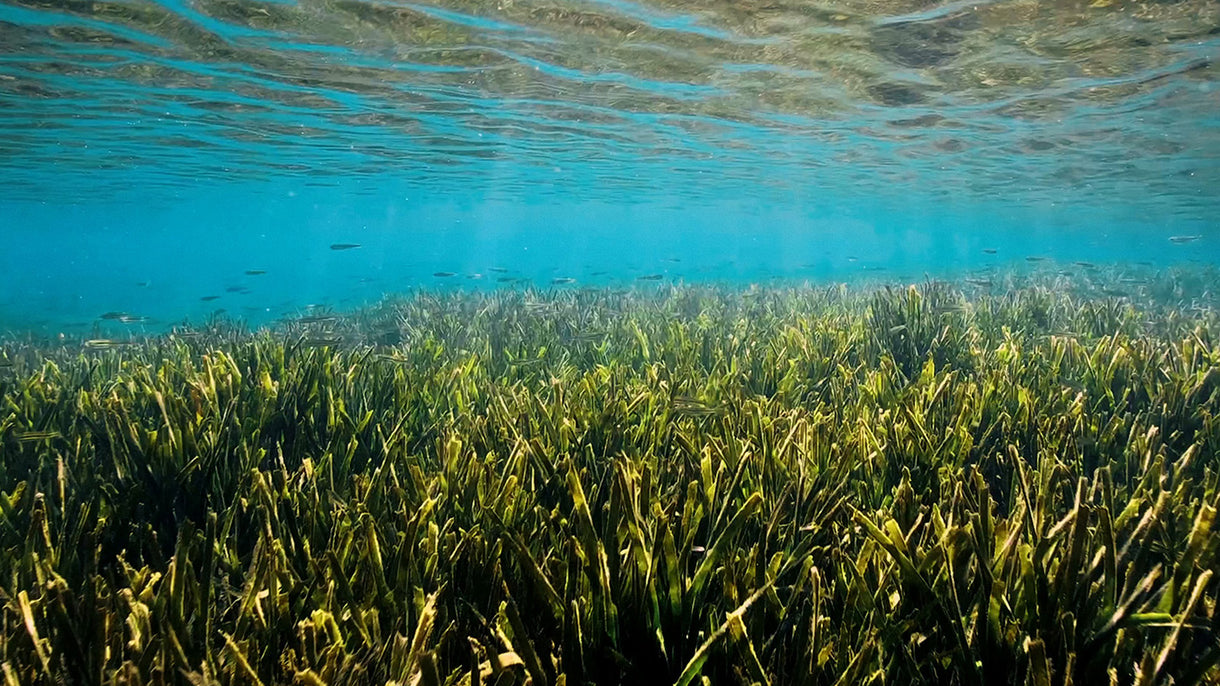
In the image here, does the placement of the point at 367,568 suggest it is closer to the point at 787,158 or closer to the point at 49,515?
the point at 49,515

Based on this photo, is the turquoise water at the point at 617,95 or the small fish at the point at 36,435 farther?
the turquoise water at the point at 617,95

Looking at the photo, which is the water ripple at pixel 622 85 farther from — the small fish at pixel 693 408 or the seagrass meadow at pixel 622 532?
the small fish at pixel 693 408

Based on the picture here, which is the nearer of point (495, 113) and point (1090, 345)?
point (1090, 345)

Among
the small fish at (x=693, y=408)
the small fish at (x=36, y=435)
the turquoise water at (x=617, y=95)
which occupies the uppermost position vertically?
the turquoise water at (x=617, y=95)

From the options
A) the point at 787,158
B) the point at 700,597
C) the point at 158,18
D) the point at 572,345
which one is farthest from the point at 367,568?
the point at 787,158

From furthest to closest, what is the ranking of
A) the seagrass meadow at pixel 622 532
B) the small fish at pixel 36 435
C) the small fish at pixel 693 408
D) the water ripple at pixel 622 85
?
the water ripple at pixel 622 85 → the small fish at pixel 693 408 → the small fish at pixel 36 435 → the seagrass meadow at pixel 622 532

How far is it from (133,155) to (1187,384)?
34237mm

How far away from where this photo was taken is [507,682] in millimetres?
1928

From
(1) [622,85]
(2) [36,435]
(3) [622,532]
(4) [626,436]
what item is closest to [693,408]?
(4) [626,436]

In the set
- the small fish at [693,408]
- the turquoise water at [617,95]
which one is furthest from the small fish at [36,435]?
the turquoise water at [617,95]

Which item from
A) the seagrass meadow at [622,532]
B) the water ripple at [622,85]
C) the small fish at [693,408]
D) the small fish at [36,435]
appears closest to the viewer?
the seagrass meadow at [622,532]

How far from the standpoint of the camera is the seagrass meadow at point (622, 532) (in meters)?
2.16

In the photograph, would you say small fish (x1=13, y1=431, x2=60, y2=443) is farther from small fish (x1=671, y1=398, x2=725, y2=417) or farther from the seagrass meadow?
small fish (x1=671, y1=398, x2=725, y2=417)

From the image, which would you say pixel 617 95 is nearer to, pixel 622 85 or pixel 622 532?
pixel 622 85
